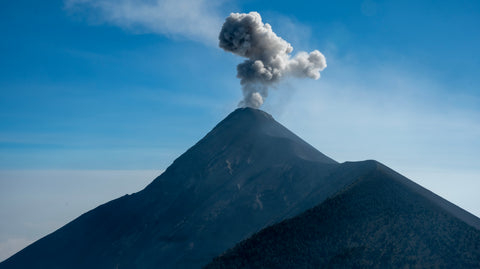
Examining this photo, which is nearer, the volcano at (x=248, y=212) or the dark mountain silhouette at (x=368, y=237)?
the dark mountain silhouette at (x=368, y=237)

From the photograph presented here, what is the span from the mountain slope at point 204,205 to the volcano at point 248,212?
259 mm

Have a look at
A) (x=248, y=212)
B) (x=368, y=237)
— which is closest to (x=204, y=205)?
(x=248, y=212)

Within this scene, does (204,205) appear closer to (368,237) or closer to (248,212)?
(248,212)

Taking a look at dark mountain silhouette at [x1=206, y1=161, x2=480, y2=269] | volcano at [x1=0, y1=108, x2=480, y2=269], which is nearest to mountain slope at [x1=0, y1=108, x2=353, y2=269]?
volcano at [x1=0, y1=108, x2=480, y2=269]

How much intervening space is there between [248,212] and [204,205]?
10786 mm

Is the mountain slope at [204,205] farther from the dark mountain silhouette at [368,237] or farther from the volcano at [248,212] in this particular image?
the dark mountain silhouette at [368,237]

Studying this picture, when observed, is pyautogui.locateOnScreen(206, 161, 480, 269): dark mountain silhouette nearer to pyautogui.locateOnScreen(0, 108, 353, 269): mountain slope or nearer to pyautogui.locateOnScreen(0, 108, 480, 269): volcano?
pyautogui.locateOnScreen(0, 108, 480, 269): volcano

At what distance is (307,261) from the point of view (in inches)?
2216

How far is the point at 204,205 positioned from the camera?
92.1m

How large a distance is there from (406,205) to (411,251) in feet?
32.7

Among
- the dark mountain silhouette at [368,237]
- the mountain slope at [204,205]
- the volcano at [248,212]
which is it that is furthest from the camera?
the mountain slope at [204,205]

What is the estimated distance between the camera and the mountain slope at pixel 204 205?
272 ft

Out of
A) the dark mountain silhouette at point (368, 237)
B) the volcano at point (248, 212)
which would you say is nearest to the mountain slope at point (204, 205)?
the volcano at point (248, 212)

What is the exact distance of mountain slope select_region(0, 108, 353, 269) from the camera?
272 ft
